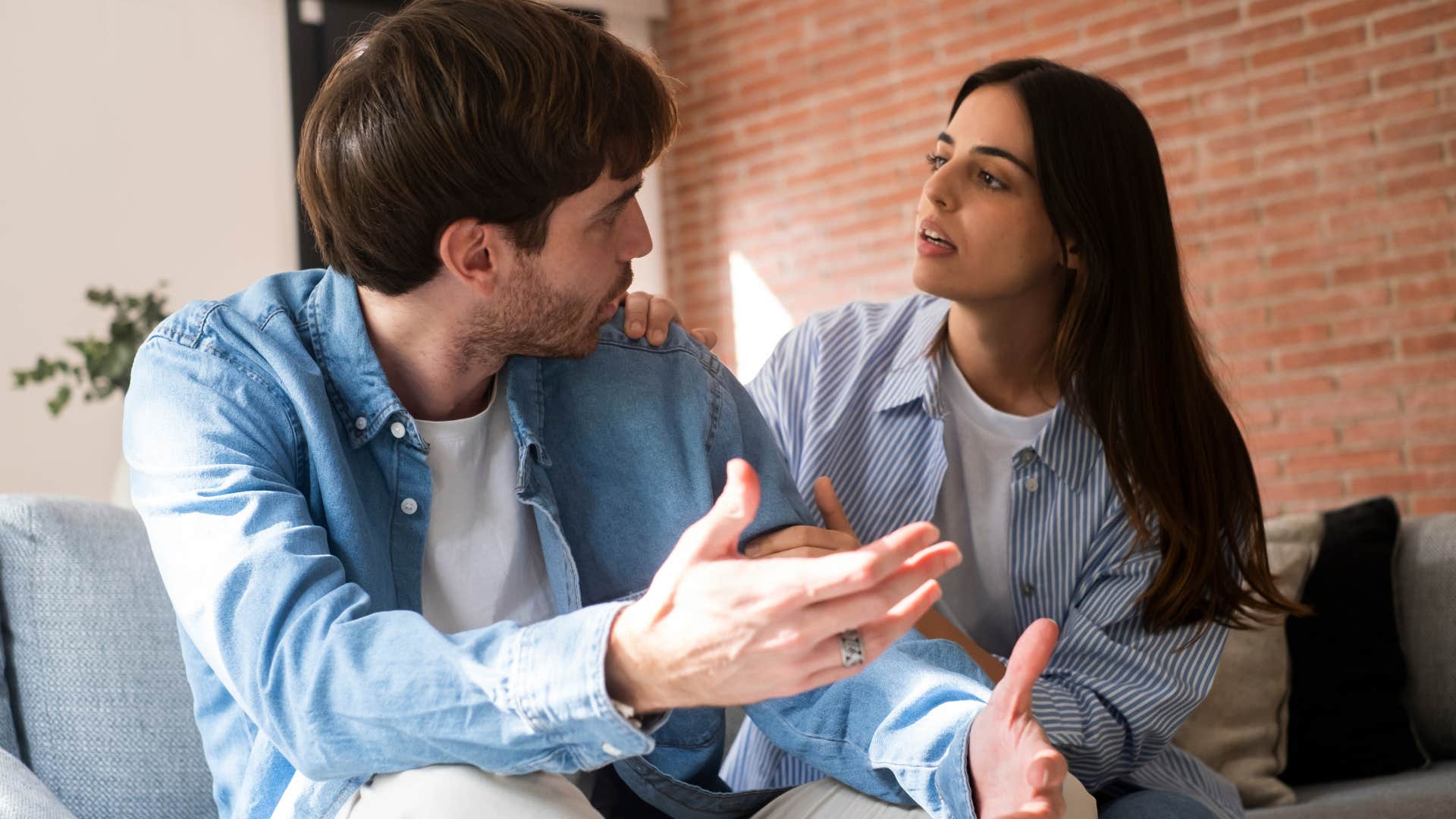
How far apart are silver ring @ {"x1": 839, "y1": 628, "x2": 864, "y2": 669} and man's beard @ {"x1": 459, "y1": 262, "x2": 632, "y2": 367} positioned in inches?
20.0

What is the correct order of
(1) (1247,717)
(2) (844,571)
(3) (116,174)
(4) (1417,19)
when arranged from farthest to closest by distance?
(3) (116,174), (4) (1417,19), (1) (1247,717), (2) (844,571)

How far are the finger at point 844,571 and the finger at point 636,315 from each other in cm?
64

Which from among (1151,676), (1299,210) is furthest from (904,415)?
(1299,210)

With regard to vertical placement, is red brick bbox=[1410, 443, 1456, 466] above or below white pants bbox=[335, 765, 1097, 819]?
below

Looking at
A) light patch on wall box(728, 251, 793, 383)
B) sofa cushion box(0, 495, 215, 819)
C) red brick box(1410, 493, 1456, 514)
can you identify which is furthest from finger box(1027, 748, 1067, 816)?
light patch on wall box(728, 251, 793, 383)

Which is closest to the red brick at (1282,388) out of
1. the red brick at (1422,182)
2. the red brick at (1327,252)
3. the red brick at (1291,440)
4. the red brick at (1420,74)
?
the red brick at (1291,440)

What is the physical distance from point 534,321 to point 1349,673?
1.62 meters

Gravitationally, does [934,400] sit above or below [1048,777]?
above

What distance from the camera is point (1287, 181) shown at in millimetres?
4035

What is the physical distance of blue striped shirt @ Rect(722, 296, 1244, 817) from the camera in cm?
159

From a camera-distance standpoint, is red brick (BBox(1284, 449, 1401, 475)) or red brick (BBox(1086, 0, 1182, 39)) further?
red brick (BBox(1086, 0, 1182, 39))

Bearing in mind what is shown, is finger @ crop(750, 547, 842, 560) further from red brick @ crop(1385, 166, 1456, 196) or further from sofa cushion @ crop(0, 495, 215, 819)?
red brick @ crop(1385, 166, 1456, 196)

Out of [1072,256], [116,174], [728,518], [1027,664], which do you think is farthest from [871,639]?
[116,174]

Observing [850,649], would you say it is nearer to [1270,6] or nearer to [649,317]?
[649,317]
